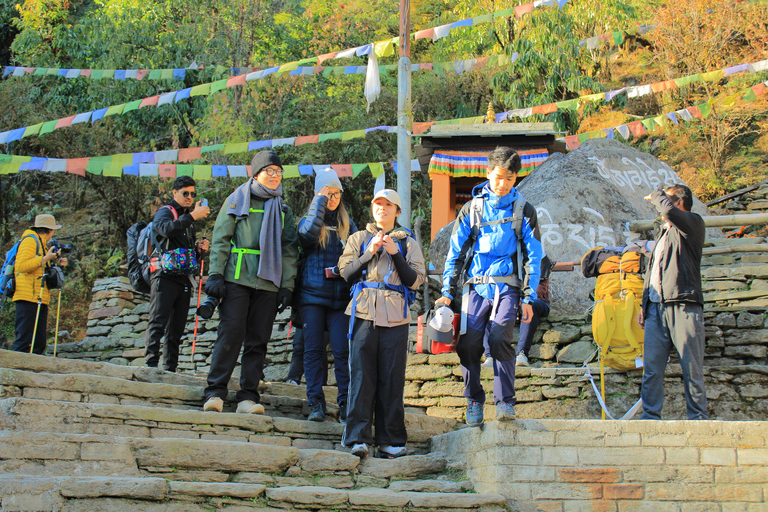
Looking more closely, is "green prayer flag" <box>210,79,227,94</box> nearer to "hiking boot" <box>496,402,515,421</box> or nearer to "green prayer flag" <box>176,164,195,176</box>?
"green prayer flag" <box>176,164,195,176</box>

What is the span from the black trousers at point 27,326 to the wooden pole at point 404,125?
150 inches

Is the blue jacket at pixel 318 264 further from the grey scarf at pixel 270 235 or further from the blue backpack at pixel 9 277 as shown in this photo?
the blue backpack at pixel 9 277

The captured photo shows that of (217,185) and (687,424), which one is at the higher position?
(217,185)

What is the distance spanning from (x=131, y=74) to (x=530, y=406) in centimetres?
830

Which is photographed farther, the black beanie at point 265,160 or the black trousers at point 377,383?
the black beanie at point 265,160

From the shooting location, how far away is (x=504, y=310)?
4160 mm

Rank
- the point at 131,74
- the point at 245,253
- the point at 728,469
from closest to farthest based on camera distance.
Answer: the point at 728,469 < the point at 245,253 < the point at 131,74

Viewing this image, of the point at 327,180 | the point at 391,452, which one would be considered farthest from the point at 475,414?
the point at 327,180

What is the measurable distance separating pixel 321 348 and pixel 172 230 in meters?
1.57

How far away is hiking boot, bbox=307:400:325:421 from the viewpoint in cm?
484

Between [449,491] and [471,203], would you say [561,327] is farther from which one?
[449,491]

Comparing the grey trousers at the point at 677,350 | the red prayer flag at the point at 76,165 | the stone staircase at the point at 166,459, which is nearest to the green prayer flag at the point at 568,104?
the grey trousers at the point at 677,350

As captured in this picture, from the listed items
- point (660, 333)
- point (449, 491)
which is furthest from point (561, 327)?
point (449, 491)

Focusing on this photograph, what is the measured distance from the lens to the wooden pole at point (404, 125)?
25.5ft
